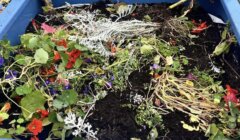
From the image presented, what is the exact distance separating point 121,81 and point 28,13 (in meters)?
0.66

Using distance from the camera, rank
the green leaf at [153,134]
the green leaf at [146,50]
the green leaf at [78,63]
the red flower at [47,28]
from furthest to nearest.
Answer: the red flower at [47,28]
the green leaf at [146,50]
the green leaf at [78,63]
the green leaf at [153,134]

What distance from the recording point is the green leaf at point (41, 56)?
53.9 inches

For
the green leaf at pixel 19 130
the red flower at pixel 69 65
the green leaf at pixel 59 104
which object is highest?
the red flower at pixel 69 65

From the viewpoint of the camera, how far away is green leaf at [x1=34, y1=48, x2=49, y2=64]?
1370mm

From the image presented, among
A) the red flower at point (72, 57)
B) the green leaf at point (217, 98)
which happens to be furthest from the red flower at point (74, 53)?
the green leaf at point (217, 98)

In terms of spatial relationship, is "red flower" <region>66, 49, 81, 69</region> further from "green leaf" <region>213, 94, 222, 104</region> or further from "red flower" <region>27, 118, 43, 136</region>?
"green leaf" <region>213, 94, 222, 104</region>

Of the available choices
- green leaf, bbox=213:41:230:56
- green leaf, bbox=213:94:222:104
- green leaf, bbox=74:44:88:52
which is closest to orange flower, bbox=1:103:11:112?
green leaf, bbox=74:44:88:52

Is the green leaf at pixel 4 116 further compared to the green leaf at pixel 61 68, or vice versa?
the green leaf at pixel 61 68

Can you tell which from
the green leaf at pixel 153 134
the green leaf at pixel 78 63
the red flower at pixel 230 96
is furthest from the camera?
the green leaf at pixel 78 63

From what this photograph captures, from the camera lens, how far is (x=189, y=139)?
1.23 meters

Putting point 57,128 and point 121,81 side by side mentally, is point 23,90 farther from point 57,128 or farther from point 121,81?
point 121,81

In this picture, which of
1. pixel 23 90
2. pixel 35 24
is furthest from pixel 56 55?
pixel 35 24

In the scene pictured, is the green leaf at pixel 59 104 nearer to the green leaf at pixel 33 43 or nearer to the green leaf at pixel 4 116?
the green leaf at pixel 4 116

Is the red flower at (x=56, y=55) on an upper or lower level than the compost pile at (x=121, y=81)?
upper
